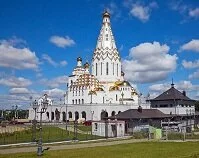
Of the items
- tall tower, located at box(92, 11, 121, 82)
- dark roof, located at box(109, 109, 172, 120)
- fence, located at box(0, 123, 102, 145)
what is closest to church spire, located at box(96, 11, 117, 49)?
tall tower, located at box(92, 11, 121, 82)

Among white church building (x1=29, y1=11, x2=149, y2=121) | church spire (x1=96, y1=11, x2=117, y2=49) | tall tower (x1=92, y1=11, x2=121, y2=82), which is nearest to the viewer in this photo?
white church building (x1=29, y1=11, x2=149, y2=121)

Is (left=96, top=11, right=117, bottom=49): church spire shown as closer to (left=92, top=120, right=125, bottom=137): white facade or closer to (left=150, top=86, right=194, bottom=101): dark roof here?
(left=150, top=86, right=194, bottom=101): dark roof

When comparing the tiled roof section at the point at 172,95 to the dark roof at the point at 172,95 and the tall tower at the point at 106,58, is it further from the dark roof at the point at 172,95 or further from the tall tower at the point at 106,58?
the tall tower at the point at 106,58

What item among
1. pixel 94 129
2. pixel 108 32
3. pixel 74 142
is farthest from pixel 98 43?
pixel 74 142

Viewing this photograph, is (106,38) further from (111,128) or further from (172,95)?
(111,128)

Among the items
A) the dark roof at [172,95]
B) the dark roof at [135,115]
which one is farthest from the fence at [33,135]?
the dark roof at [172,95]

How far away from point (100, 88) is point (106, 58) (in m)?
8.69

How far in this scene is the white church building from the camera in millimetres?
75500

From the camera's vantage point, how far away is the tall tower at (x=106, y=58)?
8421 centimetres

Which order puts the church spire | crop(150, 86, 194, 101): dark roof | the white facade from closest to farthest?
the white facade < crop(150, 86, 194, 101): dark roof < the church spire

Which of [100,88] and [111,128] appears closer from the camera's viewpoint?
[111,128]

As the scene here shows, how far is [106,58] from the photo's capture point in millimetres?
84062

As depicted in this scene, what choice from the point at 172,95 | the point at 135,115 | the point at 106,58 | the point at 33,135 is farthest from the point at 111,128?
the point at 106,58

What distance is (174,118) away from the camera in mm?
61750
